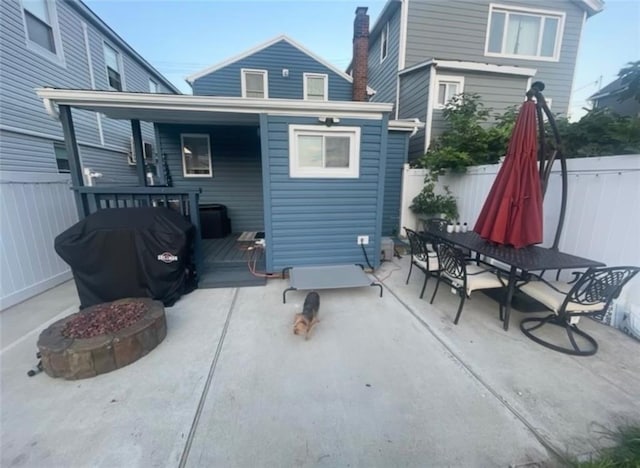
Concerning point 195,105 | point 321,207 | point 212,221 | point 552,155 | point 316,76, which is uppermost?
point 316,76

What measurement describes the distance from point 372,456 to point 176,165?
22.8ft

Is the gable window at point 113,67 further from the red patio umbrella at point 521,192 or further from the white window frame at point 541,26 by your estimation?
the white window frame at point 541,26

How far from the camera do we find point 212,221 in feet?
20.3

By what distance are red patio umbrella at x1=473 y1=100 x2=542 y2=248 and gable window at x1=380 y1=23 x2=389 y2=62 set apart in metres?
7.06

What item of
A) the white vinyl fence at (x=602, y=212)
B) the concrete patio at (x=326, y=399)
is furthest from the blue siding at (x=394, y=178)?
the concrete patio at (x=326, y=399)

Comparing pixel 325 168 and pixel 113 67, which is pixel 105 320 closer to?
pixel 325 168

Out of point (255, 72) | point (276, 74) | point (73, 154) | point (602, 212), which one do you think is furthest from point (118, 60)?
point (602, 212)

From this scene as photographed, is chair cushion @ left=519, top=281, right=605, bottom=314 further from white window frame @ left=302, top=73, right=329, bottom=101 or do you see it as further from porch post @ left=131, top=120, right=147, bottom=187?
white window frame @ left=302, top=73, right=329, bottom=101

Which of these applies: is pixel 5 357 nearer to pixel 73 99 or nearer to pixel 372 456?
pixel 73 99

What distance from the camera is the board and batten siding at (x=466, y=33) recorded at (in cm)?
714

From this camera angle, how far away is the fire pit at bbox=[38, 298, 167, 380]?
6.74 feet

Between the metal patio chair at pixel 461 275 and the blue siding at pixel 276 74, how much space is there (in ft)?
21.9

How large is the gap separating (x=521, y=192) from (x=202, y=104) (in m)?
4.12

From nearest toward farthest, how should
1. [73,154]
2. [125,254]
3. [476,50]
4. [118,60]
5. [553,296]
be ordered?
[553,296]
[125,254]
[73,154]
[476,50]
[118,60]
